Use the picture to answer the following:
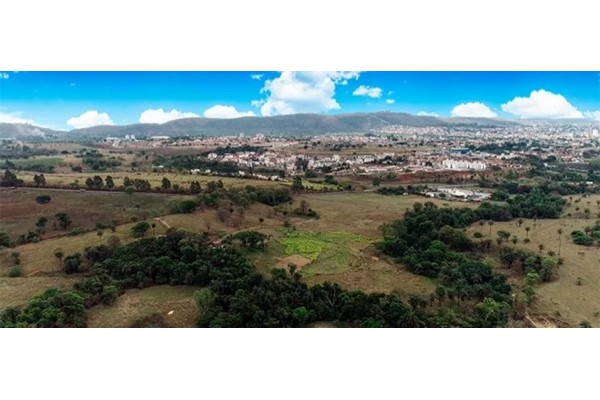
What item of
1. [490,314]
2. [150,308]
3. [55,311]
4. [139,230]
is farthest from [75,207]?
[490,314]

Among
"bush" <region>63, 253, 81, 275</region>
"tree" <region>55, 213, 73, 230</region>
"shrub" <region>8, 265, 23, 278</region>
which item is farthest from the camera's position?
"tree" <region>55, 213, 73, 230</region>

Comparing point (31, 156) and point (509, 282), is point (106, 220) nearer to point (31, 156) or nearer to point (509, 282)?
point (509, 282)

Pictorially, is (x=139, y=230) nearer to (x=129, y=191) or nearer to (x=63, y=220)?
(x=63, y=220)

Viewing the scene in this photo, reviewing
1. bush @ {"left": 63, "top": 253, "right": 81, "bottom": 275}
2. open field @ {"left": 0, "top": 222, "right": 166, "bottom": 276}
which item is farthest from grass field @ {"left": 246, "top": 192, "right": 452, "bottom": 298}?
bush @ {"left": 63, "top": 253, "right": 81, "bottom": 275}

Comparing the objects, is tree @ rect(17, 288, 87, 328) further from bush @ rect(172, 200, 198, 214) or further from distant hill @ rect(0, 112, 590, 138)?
distant hill @ rect(0, 112, 590, 138)

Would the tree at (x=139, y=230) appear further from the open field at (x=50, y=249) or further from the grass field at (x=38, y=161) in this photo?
the grass field at (x=38, y=161)
